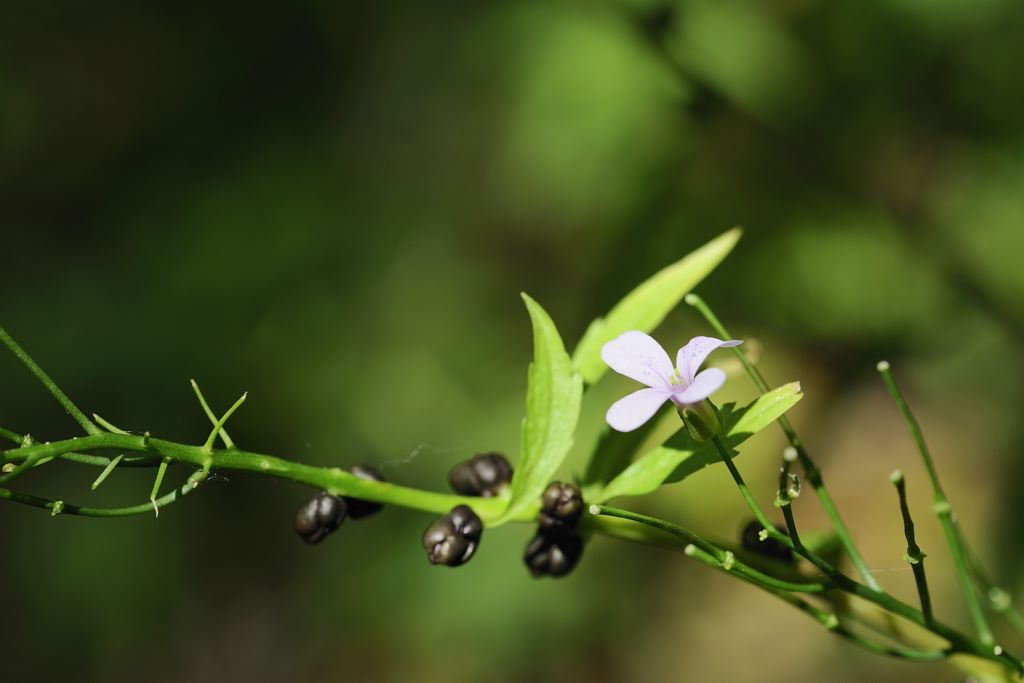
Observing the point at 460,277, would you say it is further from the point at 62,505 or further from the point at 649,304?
the point at 62,505

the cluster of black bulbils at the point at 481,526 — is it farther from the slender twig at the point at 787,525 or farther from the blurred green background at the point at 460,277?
the blurred green background at the point at 460,277

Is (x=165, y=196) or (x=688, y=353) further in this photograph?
(x=165, y=196)

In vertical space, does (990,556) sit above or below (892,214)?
below

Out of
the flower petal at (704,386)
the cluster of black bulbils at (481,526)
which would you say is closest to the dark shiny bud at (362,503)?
the cluster of black bulbils at (481,526)

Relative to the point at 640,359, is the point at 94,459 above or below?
below

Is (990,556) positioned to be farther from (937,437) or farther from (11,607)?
(11,607)

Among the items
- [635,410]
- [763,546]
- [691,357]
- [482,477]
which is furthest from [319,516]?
[763,546]

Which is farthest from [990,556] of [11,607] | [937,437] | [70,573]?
[11,607]
